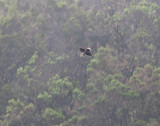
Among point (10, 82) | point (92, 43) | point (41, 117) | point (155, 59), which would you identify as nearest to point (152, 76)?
point (155, 59)

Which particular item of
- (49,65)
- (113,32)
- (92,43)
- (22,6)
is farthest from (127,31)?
(22,6)

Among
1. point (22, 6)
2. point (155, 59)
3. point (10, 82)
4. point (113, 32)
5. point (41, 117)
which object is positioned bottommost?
Result: point (41, 117)

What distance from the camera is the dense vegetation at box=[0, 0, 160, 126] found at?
1753cm

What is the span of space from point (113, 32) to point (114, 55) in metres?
1.76

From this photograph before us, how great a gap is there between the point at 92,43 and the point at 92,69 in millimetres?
2579

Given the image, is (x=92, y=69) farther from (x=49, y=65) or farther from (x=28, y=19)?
(x=28, y=19)

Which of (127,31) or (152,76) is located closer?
(152,76)

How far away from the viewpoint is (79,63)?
20.1 meters

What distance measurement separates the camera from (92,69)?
18.6 m

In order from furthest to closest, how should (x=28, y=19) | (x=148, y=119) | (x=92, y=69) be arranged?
(x=28, y=19)
(x=92, y=69)
(x=148, y=119)

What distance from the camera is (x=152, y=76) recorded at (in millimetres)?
17453

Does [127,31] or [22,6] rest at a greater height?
[22,6]

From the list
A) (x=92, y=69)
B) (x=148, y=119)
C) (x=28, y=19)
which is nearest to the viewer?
(x=148, y=119)

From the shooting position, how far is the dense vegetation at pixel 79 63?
17.5 meters
